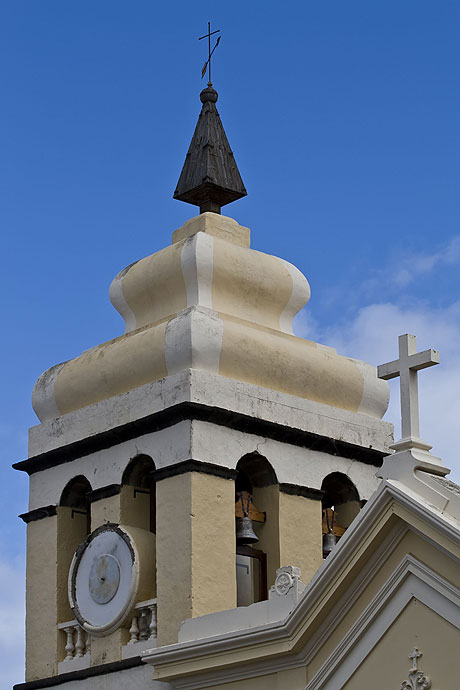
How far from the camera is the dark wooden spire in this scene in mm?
18609

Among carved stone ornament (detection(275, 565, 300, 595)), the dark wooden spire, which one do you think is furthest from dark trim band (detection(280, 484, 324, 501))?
the dark wooden spire

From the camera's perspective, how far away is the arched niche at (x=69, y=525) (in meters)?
17.7

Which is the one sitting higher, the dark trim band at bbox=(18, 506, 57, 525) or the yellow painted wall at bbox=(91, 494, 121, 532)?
the dark trim band at bbox=(18, 506, 57, 525)

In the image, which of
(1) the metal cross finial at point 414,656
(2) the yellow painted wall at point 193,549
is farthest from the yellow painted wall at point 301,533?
(1) the metal cross finial at point 414,656

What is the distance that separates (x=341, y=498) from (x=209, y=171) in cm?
358

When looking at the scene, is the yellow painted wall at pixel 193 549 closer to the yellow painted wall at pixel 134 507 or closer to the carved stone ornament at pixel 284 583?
the yellow painted wall at pixel 134 507

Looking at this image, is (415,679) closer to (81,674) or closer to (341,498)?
(81,674)

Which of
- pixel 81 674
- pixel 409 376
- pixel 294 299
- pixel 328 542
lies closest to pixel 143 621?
pixel 81 674

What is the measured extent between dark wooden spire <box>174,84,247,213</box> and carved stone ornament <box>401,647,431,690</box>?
21.9 feet

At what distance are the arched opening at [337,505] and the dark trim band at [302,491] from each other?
264 millimetres

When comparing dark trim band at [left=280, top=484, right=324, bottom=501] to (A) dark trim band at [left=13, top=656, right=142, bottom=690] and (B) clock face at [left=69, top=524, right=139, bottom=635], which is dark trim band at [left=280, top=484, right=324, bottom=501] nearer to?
(B) clock face at [left=69, top=524, right=139, bottom=635]

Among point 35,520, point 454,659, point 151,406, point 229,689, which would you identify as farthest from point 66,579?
point 454,659

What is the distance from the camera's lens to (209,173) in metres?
18.5

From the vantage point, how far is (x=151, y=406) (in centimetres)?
1698
